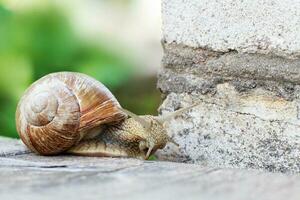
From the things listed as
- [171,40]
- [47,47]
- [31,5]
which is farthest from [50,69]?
[171,40]

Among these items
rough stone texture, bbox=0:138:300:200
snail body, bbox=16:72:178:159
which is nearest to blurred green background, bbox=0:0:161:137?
Result: snail body, bbox=16:72:178:159

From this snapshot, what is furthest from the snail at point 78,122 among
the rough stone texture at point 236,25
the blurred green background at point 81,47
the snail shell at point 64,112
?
the blurred green background at point 81,47

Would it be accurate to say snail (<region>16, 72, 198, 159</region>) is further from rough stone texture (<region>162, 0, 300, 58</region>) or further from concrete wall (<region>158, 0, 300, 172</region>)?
rough stone texture (<region>162, 0, 300, 58</region>)

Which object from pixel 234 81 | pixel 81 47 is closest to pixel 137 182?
pixel 234 81

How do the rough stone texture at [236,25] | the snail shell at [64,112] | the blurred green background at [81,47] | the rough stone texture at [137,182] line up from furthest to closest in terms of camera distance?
the blurred green background at [81,47]
the snail shell at [64,112]
the rough stone texture at [236,25]
the rough stone texture at [137,182]

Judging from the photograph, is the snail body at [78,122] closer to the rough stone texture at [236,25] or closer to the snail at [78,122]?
the snail at [78,122]

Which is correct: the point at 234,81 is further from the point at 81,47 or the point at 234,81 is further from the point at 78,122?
the point at 81,47
